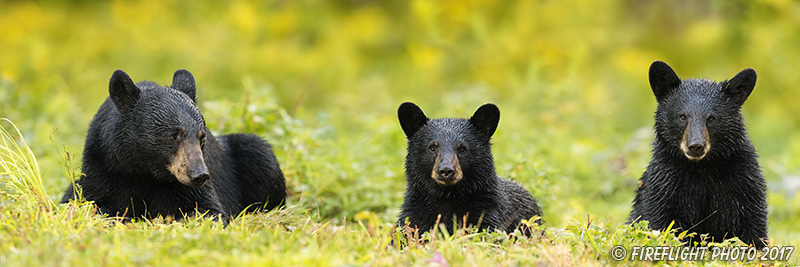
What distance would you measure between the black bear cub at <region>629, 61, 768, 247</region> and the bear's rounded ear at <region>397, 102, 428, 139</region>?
5.61 ft

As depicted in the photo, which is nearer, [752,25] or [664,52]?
[752,25]

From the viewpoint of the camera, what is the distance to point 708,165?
5648 mm

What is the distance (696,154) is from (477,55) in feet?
31.2

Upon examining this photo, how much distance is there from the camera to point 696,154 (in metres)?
5.36

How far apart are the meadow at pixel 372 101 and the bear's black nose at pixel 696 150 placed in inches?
24.6

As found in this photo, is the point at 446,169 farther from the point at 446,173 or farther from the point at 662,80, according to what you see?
the point at 662,80

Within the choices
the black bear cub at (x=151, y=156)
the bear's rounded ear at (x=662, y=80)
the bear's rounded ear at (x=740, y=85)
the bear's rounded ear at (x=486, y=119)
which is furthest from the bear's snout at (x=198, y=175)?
the bear's rounded ear at (x=740, y=85)

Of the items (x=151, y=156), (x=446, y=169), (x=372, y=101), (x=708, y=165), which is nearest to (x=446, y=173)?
(x=446, y=169)

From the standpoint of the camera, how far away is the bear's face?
213 inches

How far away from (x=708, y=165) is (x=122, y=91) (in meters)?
4.10

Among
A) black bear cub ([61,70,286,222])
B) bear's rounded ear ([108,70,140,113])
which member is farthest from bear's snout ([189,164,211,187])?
bear's rounded ear ([108,70,140,113])

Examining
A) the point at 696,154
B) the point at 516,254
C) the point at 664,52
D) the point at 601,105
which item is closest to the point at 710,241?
the point at 696,154

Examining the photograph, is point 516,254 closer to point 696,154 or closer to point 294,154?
point 696,154

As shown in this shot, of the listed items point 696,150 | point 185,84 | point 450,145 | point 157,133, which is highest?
point 696,150
